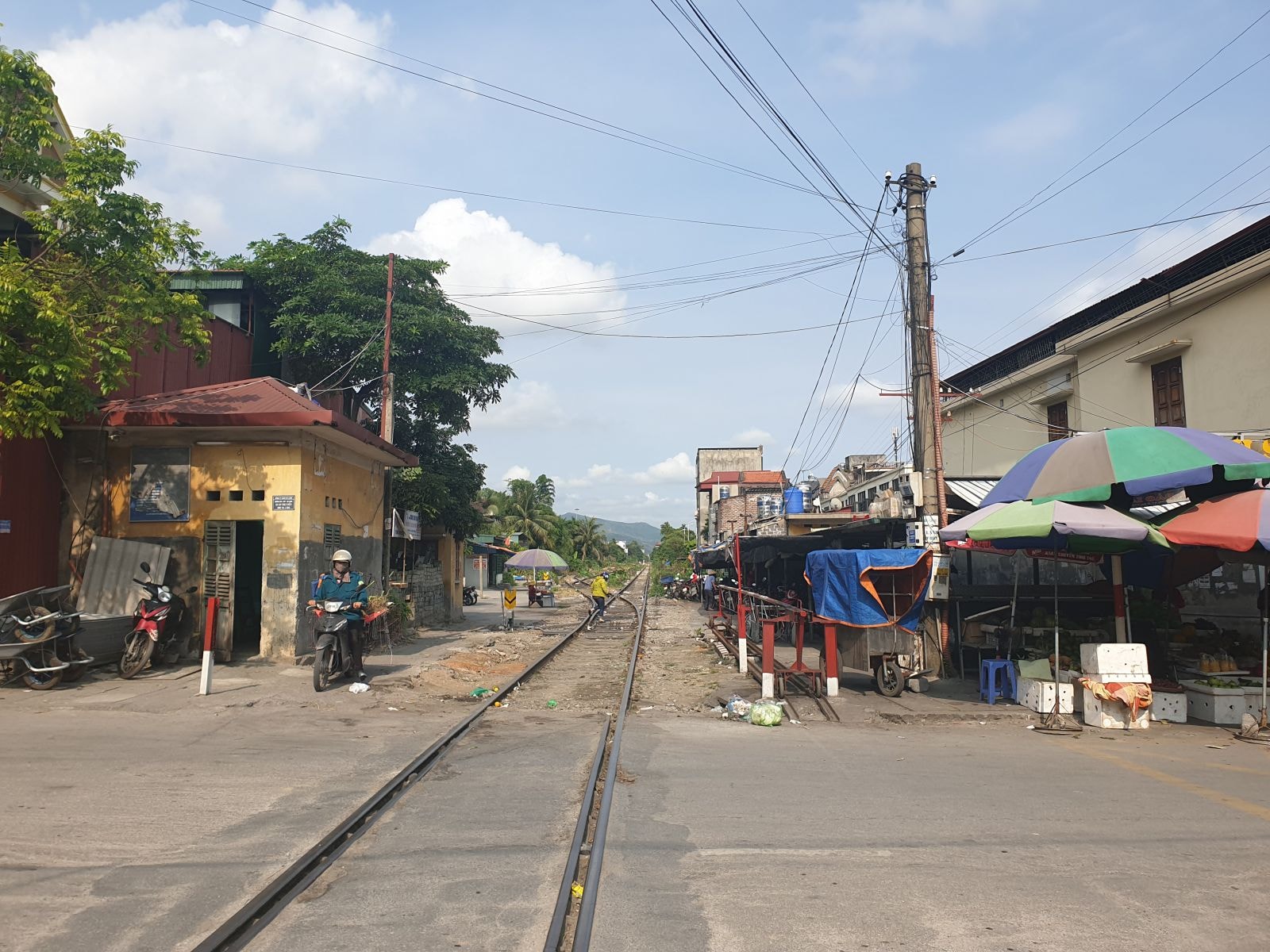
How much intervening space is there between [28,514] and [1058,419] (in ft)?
71.8

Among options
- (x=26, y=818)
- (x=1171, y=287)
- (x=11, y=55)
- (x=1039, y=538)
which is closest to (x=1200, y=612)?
(x=1039, y=538)

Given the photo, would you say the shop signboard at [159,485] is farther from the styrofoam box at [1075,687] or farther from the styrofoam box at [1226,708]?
the styrofoam box at [1226,708]

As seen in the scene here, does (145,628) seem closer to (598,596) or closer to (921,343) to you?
(921,343)

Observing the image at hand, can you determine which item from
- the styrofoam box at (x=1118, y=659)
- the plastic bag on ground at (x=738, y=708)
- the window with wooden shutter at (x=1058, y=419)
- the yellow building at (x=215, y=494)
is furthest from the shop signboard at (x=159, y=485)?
the window with wooden shutter at (x=1058, y=419)

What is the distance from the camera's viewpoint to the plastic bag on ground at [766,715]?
10312 millimetres

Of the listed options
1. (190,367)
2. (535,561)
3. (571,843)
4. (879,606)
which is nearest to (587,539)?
(535,561)

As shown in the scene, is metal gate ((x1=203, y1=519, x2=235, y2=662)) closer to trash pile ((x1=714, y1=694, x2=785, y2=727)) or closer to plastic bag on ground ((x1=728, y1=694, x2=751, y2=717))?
trash pile ((x1=714, y1=694, x2=785, y2=727))

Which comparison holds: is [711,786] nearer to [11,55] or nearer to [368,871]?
[368,871]

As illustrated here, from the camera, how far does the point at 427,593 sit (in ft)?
80.2

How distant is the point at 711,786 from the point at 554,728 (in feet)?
10.0

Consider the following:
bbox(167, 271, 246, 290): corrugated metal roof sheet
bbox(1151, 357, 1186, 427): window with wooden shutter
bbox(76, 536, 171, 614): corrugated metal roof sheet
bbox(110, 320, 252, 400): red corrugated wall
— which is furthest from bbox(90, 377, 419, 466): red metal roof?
bbox(1151, 357, 1186, 427): window with wooden shutter

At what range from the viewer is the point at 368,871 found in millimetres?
4957

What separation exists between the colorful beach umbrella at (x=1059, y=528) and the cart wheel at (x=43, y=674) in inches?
439

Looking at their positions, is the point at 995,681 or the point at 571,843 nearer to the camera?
the point at 571,843
